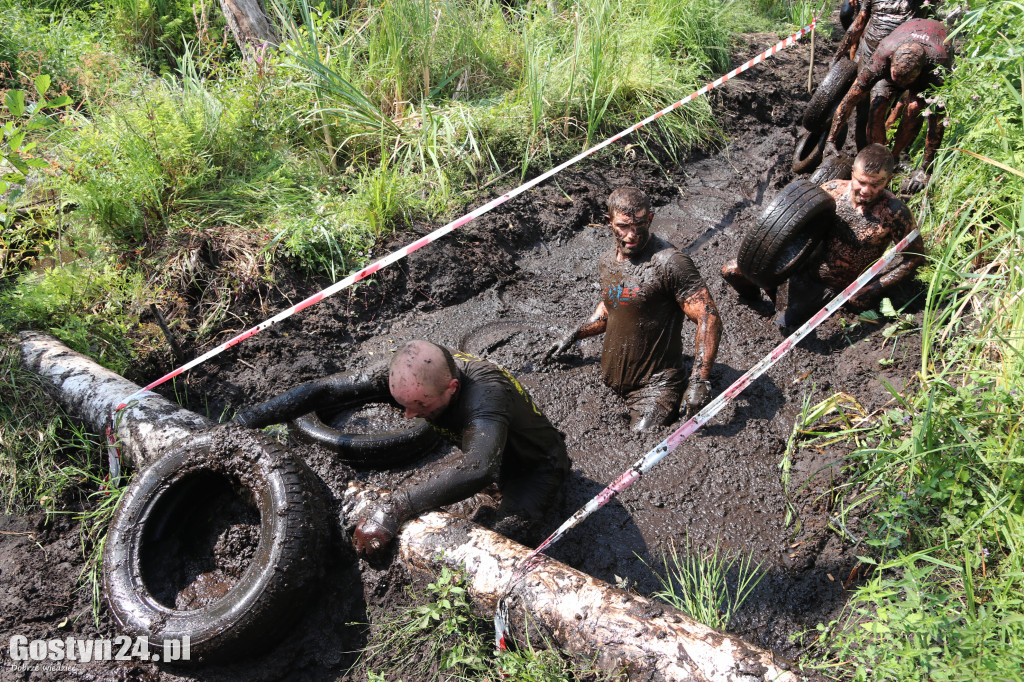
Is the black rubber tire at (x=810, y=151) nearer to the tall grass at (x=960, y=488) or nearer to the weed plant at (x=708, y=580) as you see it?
the tall grass at (x=960, y=488)

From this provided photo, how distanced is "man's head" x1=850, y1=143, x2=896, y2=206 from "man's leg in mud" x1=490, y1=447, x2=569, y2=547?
261cm

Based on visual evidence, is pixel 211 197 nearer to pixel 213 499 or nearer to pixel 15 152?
pixel 15 152

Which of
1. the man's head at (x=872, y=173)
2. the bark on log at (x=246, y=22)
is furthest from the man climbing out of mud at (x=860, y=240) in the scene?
the bark on log at (x=246, y=22)

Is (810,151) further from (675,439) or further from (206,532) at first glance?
(206,532)

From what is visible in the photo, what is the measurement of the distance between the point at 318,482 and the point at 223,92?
4344 mm

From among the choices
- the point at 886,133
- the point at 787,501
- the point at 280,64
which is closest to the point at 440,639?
the point at 787,501

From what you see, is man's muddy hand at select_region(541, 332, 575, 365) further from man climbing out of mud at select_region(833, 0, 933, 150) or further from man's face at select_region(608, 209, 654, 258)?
man climbing out of mud at select_region(833, 0, 933, 150)

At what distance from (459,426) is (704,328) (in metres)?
1.56

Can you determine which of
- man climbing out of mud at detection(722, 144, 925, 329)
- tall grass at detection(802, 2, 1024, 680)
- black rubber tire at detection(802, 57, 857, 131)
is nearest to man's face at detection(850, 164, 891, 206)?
man climbing out of mud at detection(722, 144, 925, 329)

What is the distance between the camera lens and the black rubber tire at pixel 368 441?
3.76 m

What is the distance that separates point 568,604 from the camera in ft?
8.40

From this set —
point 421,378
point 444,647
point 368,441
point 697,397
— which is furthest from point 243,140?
point 444,647

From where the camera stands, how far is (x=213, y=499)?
3398 mm

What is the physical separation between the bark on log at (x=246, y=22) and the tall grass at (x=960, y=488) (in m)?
6.06
